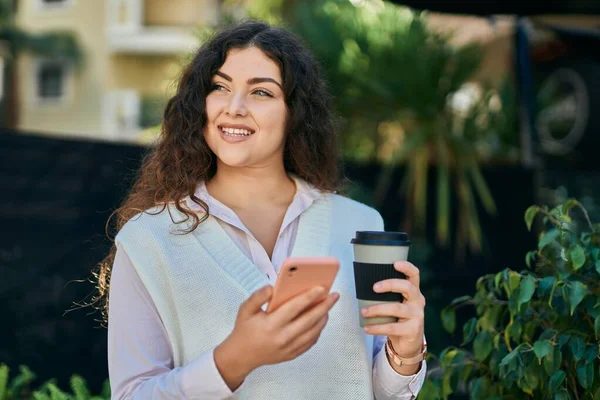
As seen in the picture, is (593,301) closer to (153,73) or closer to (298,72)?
(298,72)

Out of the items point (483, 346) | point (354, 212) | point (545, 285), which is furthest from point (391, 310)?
point (483, 346)

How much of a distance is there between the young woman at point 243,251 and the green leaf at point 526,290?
1.22ft

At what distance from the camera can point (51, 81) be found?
87.9 ft

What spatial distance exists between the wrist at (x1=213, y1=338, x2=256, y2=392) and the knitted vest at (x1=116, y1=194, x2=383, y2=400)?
0.59 ft

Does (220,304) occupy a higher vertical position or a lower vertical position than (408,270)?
lower

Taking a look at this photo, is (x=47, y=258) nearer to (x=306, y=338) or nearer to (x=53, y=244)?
(x=53, y=244)

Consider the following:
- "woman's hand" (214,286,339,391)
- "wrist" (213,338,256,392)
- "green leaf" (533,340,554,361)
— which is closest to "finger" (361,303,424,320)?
"woman's hand" (214,286,339,391)

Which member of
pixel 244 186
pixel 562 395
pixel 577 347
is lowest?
pixel 562 395

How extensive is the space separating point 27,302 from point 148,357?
104 inches

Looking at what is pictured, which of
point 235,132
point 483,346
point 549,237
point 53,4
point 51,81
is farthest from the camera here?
point 51,81

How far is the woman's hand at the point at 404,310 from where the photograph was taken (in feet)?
4.91

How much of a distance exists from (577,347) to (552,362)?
8 centimetres

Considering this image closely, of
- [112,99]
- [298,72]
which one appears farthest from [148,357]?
[112,99]

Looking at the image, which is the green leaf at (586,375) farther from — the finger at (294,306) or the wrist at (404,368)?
the finger at (294,306)
